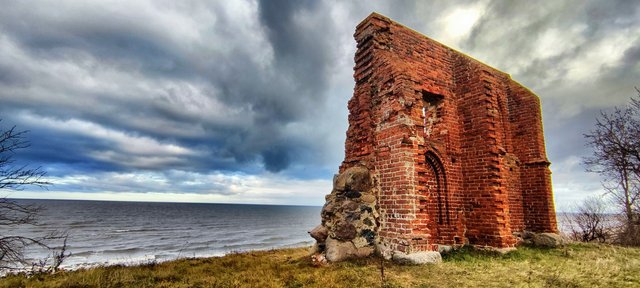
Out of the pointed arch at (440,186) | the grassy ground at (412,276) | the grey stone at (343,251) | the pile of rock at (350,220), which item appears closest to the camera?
the grassy ground at (412,276)

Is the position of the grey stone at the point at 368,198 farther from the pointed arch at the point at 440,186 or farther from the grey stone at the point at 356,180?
the pointed arch at the point at 440,186

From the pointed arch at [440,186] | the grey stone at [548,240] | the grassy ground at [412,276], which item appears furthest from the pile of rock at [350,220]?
the grey stone at [548,240]

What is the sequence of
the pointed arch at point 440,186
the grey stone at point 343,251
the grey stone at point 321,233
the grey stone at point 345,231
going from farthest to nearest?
the pointed arch at point 440,186
the grey stone at point 321,233
the grey stone at point 345,231
the grey stone at point 343,251

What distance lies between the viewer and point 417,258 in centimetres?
623

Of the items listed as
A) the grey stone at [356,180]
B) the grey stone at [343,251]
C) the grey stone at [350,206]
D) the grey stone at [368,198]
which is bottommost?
the grey stone at [343,251]

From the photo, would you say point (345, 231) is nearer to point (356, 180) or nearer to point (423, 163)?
point (356, 180)

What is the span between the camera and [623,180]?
13.4 metres

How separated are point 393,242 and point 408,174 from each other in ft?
5.07

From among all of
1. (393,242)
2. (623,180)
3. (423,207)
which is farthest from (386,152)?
(623,180)

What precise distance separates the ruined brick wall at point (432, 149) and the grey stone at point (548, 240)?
0.47 meters

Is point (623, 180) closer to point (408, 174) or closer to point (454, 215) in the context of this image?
point (454, 215)

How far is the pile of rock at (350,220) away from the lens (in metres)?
7.07

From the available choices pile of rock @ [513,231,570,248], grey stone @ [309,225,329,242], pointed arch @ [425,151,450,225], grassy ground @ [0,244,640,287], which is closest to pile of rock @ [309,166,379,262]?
grey stone @ [309,225,329,242]

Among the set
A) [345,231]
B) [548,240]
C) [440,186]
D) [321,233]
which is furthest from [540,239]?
[321,233]
